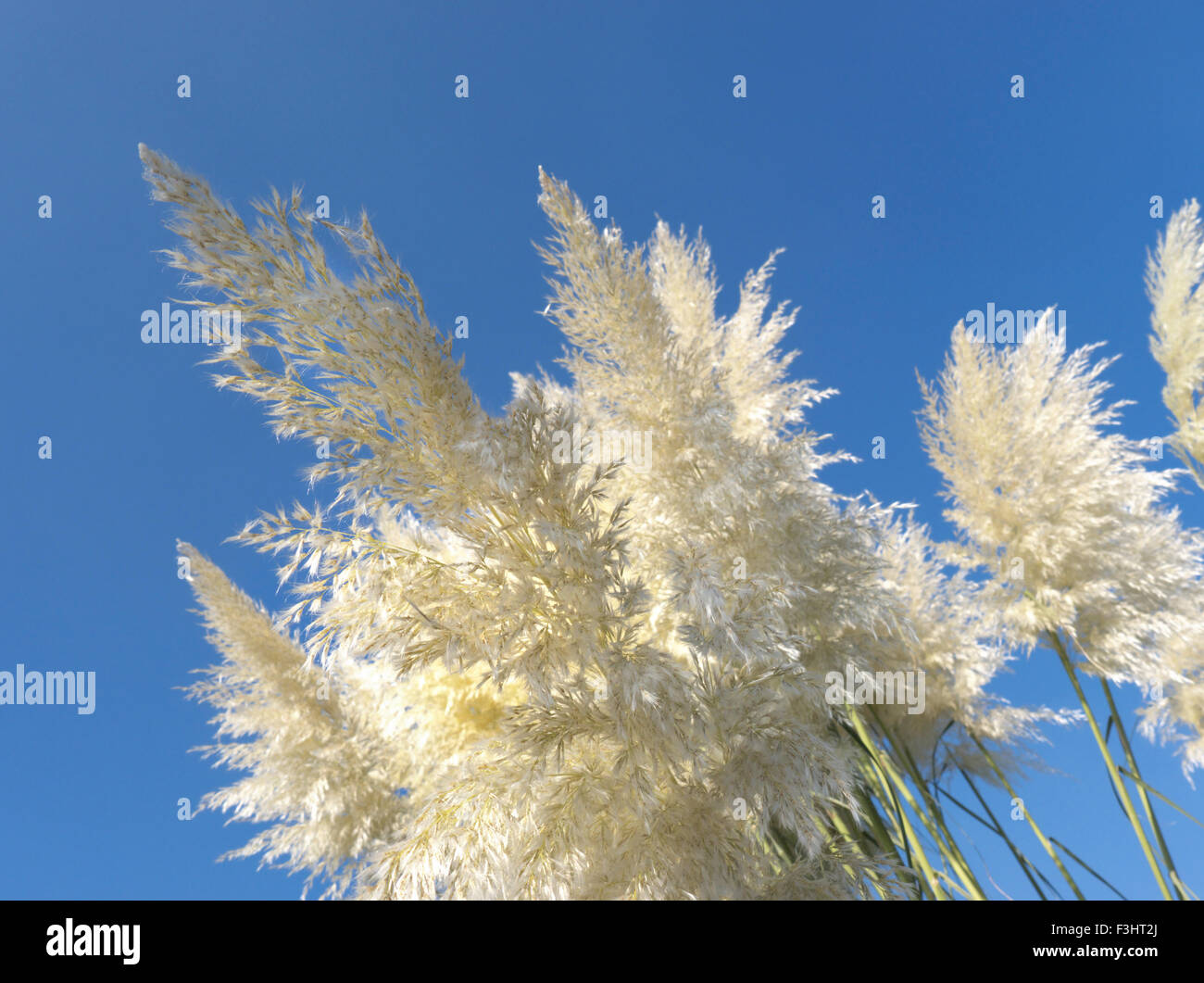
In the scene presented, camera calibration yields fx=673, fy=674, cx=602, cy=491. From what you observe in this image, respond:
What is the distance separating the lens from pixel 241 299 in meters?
1.54

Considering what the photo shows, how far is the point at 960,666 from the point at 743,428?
151 cm

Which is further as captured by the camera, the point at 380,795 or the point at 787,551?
the point at 380,795

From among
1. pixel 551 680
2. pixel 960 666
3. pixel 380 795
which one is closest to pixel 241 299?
pixel 551 680

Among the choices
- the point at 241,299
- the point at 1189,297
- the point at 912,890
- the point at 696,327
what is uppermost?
the point at 696,327

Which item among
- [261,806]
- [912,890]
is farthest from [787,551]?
[261,806]

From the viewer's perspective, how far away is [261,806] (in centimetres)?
316

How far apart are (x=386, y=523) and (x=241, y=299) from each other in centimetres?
197

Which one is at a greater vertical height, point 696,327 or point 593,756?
point 696,327

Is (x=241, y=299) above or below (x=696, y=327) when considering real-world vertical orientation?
below

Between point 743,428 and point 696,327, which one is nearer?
point 743,428
